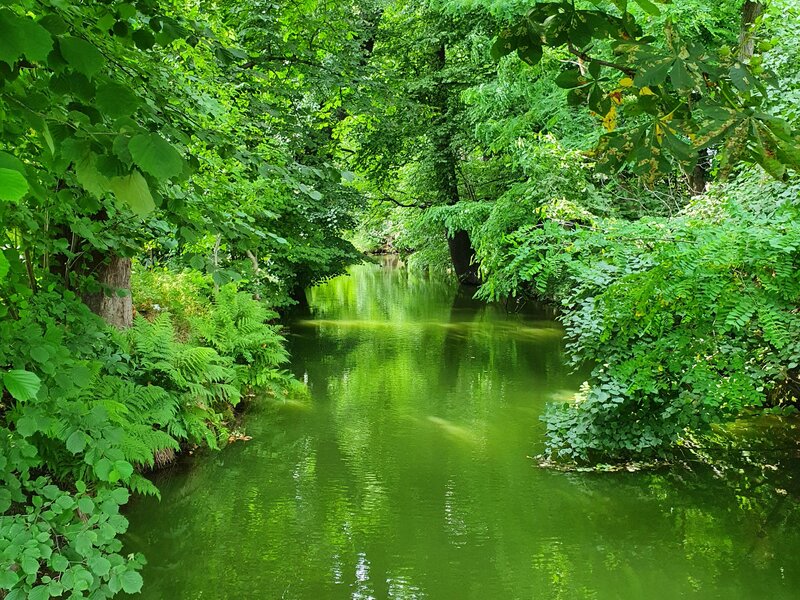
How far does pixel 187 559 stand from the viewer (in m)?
4.43

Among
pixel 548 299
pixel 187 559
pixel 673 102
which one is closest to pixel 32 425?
pixel 187 559

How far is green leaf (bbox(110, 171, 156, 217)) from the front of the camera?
4.15 feet

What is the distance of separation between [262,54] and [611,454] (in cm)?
460

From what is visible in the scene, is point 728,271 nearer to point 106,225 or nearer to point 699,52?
point 699,52

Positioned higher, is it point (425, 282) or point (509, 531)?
point (425, 282)

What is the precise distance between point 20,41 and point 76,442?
2.22 metres

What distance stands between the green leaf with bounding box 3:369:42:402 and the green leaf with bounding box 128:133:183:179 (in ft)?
4.90

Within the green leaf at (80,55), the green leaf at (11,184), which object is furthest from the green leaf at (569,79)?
the green leaf at (11,184)

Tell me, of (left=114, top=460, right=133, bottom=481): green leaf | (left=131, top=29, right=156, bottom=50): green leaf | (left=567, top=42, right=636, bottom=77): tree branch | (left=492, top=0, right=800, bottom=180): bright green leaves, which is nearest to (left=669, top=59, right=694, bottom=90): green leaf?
(left=492, top=0, right=800, bottom=180): bright green leaves

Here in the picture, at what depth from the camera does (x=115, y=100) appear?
4.09 ft

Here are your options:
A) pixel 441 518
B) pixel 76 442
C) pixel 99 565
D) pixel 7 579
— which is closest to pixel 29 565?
pixel 7 579

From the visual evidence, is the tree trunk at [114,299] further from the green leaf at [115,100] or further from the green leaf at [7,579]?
the green leaf at [115,100]

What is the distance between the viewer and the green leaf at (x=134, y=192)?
1.26 meters

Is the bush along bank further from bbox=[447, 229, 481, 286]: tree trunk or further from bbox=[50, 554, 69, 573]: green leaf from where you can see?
bbox=[447, 229, 481, 286]: tree trunk
